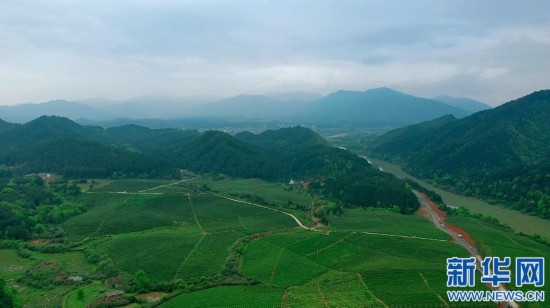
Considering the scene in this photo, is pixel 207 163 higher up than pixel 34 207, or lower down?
higher up

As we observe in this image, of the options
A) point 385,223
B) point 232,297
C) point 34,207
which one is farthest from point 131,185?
point 232,297

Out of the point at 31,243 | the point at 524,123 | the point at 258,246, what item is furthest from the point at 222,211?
the point at 524,123

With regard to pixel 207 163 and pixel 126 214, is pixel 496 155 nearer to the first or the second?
pixel 207 163

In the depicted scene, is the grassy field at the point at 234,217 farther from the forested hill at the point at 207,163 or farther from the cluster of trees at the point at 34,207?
the forested hill at the point at 207,163

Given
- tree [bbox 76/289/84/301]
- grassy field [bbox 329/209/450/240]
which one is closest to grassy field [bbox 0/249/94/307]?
tree [bbox 76/289/84/301]

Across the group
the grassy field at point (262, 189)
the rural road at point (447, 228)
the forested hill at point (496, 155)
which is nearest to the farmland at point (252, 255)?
the rural road at point (447, 228)

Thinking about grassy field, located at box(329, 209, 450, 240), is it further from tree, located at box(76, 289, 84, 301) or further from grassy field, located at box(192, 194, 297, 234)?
tree, located at box(76, 289, 84, 301)
